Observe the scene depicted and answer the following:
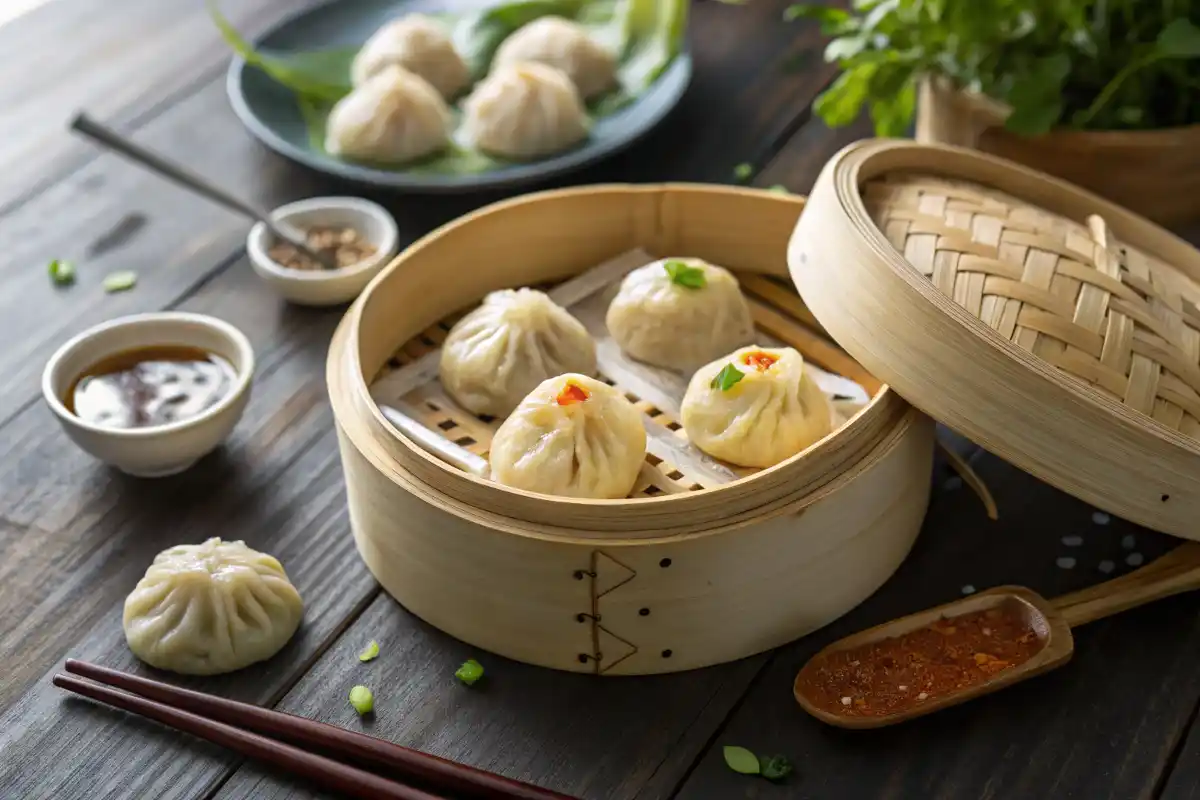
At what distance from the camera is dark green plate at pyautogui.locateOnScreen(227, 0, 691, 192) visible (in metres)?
2.44

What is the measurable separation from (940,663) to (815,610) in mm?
171

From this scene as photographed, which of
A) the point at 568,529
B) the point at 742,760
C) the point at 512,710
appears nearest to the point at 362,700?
the point at 512,710

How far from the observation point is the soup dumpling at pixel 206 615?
5.47 ft

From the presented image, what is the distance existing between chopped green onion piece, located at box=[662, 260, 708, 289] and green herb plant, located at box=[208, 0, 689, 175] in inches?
28.0

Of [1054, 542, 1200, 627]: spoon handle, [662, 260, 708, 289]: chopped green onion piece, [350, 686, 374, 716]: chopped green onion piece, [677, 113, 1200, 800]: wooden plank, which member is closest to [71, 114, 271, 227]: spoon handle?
[662, 260, 708, 289]: chopped green onion piece

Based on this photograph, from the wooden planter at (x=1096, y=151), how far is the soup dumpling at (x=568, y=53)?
73 centimetres

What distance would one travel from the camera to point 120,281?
2.41m

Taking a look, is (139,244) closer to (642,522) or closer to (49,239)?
(49,239)

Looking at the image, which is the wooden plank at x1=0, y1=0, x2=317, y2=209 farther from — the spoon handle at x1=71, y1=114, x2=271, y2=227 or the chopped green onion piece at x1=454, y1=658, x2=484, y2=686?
the chopped green onion piece at x1=454, y1=658, x2=484, y2=686

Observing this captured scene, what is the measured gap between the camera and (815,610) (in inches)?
67.1

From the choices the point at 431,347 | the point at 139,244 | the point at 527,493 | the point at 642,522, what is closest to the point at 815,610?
the point at 642,522

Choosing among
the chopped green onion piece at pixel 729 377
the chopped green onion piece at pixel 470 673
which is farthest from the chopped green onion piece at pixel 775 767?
the chopped green onion piece at pixel 729 377

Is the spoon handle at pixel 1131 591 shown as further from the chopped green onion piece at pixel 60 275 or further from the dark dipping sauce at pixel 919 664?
the chopped green onion piece at pixel 60 275

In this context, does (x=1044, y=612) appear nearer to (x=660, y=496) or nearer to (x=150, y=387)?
(x=660, y=496)
